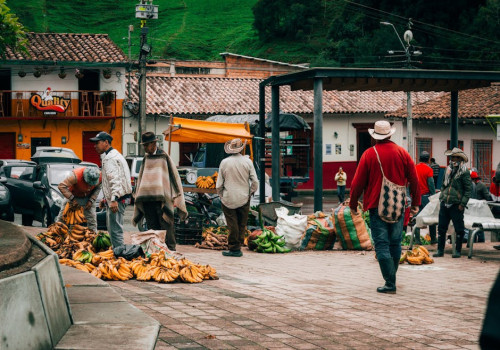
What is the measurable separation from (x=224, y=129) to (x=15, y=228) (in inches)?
582

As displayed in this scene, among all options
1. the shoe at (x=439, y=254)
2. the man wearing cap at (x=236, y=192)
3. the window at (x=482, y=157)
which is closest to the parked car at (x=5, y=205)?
the man wearing cap at (x=236, y=192)

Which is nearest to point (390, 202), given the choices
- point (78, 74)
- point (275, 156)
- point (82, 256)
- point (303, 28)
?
point (82, 256)

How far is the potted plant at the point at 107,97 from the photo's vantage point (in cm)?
3928

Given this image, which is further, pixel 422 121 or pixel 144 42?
pixel 422 121

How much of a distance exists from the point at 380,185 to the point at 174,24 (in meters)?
100

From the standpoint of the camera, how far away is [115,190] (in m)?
10.0

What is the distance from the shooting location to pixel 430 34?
163 ft

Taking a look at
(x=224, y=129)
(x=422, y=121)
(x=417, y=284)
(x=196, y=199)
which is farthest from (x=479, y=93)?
(x=417, y=284)

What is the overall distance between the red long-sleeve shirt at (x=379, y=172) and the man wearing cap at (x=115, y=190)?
3.28 m

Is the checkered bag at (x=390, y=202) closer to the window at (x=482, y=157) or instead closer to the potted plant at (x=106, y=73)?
the window at (x=482, y=157)

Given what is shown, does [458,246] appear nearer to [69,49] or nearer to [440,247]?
[440,247]

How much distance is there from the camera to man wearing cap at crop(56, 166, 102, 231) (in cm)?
1074

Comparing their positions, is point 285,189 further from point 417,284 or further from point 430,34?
point 430,34

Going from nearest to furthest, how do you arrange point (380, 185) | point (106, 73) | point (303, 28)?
1. point (380, 185)
2. point (106, 73)
3. point (303, 28)
